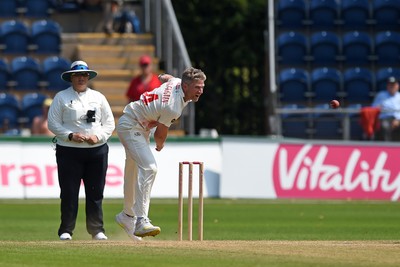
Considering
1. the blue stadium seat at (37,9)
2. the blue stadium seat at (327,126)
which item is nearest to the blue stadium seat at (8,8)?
the blue stadium seat at (37,9)

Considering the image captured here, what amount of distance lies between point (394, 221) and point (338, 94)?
9.09 meters

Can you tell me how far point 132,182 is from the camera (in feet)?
45.4

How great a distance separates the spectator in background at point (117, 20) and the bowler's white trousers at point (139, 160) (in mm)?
14384

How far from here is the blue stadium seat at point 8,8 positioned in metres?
28.1

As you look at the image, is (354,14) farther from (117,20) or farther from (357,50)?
(117,20)

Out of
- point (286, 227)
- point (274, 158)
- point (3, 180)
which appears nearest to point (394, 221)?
point (286, 227)

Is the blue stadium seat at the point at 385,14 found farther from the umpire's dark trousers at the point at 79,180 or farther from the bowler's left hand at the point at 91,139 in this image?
the bowler's left hand at the point at 91,139

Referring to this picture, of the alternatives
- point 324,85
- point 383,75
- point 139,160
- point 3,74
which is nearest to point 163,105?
point 139,160

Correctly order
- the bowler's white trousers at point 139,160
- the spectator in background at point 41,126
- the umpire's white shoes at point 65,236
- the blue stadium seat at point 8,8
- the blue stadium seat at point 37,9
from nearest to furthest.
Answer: the bowler's white trousers at point 139,160, the umpire's white shoes at point 65,236, the spectator in background at point 41,126, the blue stadium seat at point 8,8, the blue stadium seat at point 37,9

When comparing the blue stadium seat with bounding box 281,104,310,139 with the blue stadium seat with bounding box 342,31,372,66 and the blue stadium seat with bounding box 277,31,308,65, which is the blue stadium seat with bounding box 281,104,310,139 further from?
the blue stadium seat with bounding box 342,31,372,66

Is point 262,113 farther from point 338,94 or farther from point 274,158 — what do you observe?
point 274,158

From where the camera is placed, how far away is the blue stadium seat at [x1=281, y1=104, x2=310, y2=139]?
23672 mm

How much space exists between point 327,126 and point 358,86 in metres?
4.08

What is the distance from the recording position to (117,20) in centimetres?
2822
